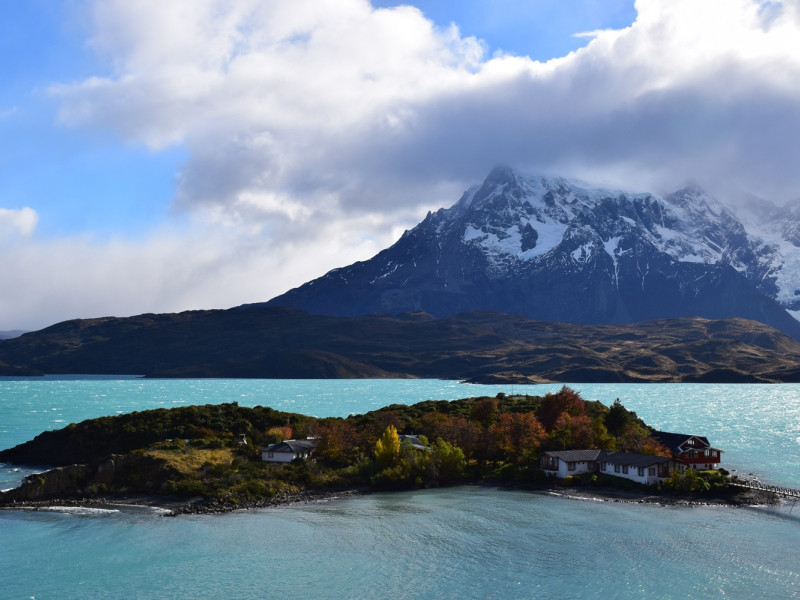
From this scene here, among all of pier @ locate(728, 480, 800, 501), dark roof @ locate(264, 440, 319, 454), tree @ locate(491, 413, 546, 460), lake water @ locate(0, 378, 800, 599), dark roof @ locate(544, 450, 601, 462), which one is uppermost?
tree @ locate(491, 413, 546, 460)

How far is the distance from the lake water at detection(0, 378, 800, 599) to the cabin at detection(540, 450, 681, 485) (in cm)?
862

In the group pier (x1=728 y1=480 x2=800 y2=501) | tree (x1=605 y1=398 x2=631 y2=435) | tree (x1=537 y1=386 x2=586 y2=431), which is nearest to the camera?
pier (x1=728 y1=480 x2=800 y2=501)

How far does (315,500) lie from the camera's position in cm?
7669

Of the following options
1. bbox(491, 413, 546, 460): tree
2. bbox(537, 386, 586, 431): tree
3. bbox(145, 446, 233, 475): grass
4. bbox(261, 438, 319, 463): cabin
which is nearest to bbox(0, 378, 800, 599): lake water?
bbox(145, 446, 233, 475): grass

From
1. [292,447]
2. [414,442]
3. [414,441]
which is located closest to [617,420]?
[414,441]

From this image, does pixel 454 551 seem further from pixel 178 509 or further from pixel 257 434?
pixel 257 434

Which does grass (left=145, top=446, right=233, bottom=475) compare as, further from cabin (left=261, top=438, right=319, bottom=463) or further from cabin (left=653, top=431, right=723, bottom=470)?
cabin (left=653, top=431, right=723, bottom=470)

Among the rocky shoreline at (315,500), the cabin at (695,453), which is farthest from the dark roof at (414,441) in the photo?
the cabin at (695,453)

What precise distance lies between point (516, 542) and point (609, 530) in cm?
873

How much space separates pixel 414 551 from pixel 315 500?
19.7m

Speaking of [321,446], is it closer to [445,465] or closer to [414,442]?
[414,442]

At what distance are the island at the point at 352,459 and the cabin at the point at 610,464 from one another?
14 centimetres

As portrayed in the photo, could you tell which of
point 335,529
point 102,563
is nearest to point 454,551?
point 335,529

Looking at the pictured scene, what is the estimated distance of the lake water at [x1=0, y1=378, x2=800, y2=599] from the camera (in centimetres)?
5122
